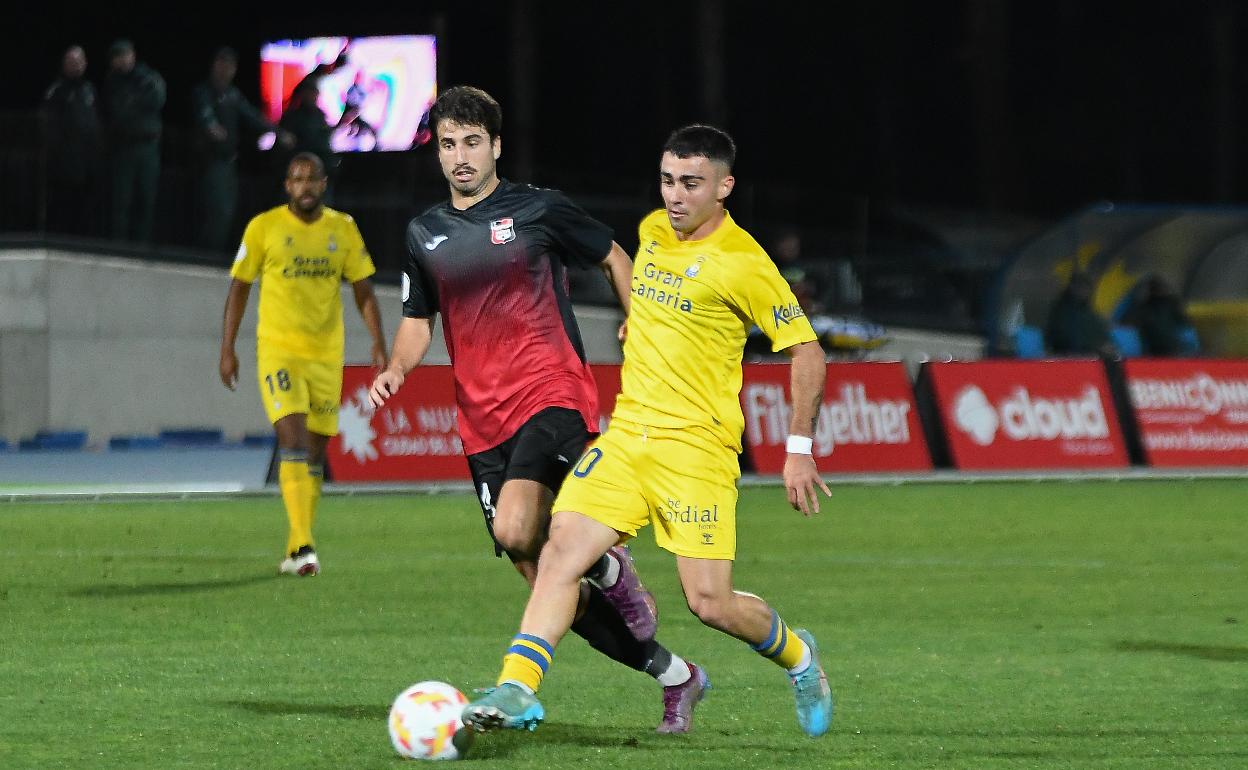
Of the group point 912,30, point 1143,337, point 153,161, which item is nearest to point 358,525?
point 153,161

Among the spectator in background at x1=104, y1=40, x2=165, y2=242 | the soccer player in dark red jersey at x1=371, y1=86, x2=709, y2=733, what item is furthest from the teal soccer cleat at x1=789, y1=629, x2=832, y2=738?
the spectator in background at x1=104, y1=40, x2=165, y2=242

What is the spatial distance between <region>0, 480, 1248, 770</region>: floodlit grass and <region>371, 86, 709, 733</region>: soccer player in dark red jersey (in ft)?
3.01

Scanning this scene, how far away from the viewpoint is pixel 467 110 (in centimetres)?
766

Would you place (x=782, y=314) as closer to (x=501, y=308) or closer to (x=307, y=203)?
(x=501, y=308)

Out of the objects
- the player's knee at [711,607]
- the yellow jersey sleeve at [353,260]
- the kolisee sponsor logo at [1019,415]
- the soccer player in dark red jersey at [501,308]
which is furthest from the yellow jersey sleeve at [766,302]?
the kolisee sponsor logo at [1019,415]

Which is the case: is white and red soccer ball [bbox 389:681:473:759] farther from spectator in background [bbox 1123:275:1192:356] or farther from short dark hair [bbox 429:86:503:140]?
spectator in background [bbox 1123:275:1192:356]

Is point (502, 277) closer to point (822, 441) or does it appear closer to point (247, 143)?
point (822, 441)

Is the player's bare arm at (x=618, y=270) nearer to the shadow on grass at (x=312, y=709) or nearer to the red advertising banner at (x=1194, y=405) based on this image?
the shadow on grass at (x=312, y=709)

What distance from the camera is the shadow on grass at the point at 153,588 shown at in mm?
11547

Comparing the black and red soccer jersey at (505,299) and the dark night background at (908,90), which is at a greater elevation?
the dark night background at (908,90)

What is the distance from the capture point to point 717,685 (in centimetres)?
849

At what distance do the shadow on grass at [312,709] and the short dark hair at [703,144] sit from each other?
218 centimetres

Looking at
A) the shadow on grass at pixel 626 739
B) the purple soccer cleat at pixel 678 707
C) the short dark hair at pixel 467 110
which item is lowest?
the shadow on grass at pixel 626 739

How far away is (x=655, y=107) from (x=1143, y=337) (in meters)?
20.0
